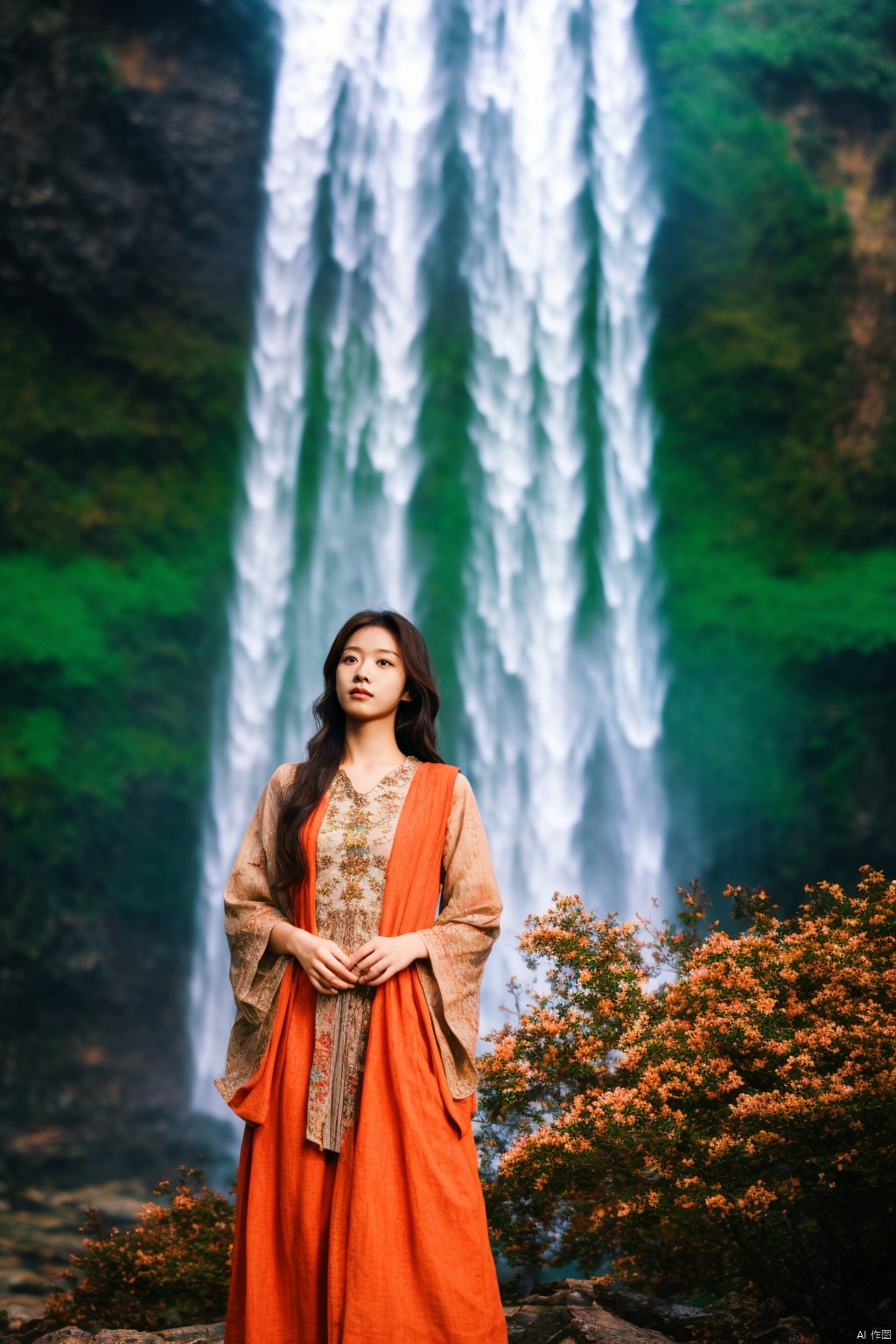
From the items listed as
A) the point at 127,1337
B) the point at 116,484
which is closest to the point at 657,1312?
the point at 127,1337

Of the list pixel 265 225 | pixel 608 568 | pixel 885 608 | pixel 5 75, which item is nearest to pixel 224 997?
pixel 608 568

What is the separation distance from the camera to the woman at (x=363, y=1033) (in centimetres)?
205

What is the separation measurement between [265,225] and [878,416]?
7.72 meters

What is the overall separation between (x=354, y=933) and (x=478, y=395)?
11271mm

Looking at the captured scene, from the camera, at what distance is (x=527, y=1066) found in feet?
11.6

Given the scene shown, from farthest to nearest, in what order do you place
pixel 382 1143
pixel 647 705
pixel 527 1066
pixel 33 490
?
pixel 33 490 < pixel 647 705 < pixel 527 1066 < pixel 382 1143

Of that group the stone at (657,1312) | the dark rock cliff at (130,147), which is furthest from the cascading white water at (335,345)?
the stone at (657,1312)

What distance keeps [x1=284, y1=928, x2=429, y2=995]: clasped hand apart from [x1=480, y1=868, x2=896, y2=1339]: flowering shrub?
3.89ft

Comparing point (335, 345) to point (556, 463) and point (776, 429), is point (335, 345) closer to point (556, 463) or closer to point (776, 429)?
point (556, 463)

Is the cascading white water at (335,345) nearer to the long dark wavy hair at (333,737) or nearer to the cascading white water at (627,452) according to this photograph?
the cascading white water at (627,452)

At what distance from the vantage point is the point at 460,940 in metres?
2.25

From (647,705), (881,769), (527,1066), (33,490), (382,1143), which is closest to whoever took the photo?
(382,1143)

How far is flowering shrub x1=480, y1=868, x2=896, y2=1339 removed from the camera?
9.19 feet

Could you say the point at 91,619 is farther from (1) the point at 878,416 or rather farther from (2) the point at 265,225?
(1) the point at 878,416
